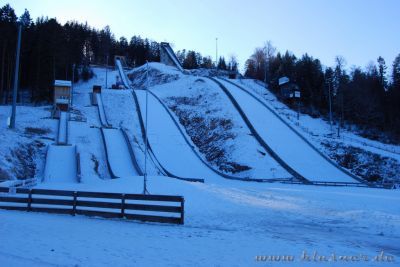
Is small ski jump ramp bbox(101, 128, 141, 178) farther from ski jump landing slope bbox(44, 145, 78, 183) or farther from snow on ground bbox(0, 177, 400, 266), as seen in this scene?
snow on ground bbox(0, 177, 400, 266)

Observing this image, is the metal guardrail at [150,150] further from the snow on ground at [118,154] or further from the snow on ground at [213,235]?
the snow on ground at [213,235]

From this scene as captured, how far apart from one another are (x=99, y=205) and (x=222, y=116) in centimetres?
3267

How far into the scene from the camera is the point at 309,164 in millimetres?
34781

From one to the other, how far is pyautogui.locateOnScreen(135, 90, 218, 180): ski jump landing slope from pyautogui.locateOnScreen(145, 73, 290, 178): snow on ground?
74.8 inches

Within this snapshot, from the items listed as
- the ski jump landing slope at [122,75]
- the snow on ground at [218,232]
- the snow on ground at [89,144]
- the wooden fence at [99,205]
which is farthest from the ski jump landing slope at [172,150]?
the ski jump landing slope at [122,75]

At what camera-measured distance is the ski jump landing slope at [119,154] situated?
28875 millimetres

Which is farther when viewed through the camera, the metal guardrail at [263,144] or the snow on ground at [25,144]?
the metal guardrail at [263,144]

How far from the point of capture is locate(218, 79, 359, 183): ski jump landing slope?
3300cm

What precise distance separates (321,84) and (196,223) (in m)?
71.2

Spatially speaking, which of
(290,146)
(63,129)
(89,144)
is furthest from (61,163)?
(290,146)

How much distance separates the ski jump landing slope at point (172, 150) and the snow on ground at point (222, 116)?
190 centimetres

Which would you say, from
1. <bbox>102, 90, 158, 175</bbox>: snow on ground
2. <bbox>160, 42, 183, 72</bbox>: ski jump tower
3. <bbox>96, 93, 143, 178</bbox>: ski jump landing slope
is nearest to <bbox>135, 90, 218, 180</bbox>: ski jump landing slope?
<bbox>102, 90, 158, 175</bbox>: snow on ground

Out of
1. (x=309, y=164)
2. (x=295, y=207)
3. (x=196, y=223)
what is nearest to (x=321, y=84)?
(x=309, y=164)

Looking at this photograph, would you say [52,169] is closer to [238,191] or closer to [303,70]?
[238,191]
